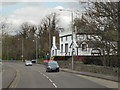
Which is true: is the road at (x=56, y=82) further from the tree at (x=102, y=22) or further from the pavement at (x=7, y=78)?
the tree at (x=102, y=22)

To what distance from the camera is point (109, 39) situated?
23.8 m

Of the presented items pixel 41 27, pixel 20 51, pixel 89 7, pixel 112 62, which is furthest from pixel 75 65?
pixel 20 51

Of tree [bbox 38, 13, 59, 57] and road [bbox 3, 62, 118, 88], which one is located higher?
tree [bbox 38, 13, 59, 57]

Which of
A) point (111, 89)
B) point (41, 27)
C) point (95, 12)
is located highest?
point (41, 27)

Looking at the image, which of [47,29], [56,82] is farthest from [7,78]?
[47,29]

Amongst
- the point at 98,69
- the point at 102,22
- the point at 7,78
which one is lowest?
the point at 7,78

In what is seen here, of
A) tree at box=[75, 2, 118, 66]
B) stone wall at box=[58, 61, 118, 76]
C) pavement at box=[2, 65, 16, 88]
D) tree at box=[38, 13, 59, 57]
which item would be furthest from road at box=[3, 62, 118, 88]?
tree at box=[38, 13, 59, 57]

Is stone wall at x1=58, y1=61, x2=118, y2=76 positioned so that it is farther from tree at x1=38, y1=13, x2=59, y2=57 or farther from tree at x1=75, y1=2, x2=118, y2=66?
tree at x1=38, y1=13, x2=59, y2=57

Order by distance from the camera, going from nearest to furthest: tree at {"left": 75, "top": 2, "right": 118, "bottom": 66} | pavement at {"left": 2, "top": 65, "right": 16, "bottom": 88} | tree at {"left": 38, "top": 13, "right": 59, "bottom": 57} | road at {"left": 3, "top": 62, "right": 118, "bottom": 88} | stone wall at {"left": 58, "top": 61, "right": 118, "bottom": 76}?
road at {"left": 3, "top": 62, "right": 118, "bottom": 88}, pavement at {"left": 2, "top": 65, "right": 16, "bottom": 88}, tree at {"left": 75, "top": 2, "right": 118, "bottom": 66}, stone wall at {"left": 58, "top": 61, "right": 118, "bottom": 76}, tree at {"left": 38, "top": 13, "right": 59, "bottom": 57}

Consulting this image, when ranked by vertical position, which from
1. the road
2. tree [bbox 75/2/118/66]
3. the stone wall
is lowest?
the road

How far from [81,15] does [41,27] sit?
57.9 m

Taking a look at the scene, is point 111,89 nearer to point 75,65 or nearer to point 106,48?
point 106,48

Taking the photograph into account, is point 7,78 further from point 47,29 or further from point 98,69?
point 47,29

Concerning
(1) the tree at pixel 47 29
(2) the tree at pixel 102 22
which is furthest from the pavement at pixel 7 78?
(1) the tree at pixel 47 29
